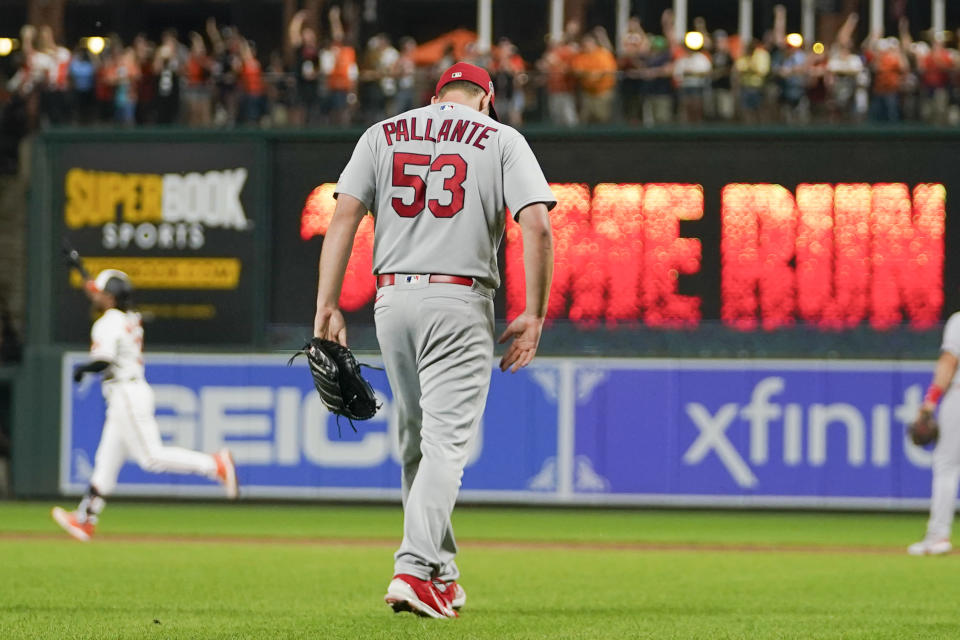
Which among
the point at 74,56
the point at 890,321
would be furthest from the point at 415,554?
the point at 74,56

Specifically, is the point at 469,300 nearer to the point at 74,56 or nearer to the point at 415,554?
the point at 415,554

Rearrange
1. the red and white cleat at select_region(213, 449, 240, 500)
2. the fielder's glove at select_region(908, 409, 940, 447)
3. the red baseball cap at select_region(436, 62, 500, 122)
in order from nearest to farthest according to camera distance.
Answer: the red baseball cap at select_region(436, 62, 500, 122) < the fielder's glove at select_region(908, 409, 940, 447) < the red and white cleat at select_region(213, 449, 240, 500)

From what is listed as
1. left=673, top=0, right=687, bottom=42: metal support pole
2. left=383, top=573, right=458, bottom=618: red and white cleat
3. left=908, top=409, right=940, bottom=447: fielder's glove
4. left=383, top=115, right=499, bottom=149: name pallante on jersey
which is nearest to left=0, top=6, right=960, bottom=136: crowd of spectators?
left=673, top=0, right=687, bottom=42: metal support pole

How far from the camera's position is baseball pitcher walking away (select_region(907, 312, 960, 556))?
1041 cm

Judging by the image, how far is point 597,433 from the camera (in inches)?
635

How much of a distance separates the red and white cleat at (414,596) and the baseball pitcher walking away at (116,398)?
6.34 metres

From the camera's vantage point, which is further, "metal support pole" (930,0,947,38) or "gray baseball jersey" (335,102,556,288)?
"metal support pole" (930,0,947,38)

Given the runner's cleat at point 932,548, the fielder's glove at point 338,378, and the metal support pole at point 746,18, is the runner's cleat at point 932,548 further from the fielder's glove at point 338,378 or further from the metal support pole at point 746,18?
the metal support pole at point 746,18

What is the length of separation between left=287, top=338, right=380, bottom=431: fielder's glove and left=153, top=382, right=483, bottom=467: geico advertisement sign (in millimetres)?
10114

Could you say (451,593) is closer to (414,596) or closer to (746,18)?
(414,596)

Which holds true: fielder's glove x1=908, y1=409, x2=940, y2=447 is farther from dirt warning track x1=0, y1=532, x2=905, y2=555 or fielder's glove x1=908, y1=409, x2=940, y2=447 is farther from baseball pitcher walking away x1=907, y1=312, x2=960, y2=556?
dirt warning track x1=0, y1=532, x2=905, y2=555

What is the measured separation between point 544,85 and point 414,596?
38.6ft

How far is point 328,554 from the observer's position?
10.6m

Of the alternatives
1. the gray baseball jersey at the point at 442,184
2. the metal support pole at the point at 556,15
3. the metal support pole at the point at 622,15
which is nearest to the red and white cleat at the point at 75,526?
the gray baseball jersey at the point at 442,184
